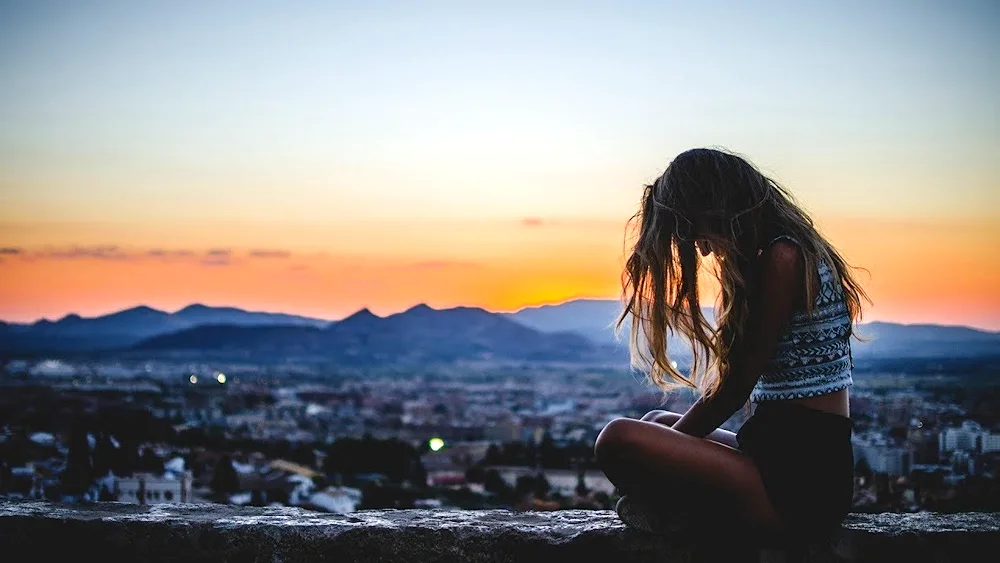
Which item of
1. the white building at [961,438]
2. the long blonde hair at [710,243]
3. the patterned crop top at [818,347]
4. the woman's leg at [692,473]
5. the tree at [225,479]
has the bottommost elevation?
the tree at [225,479]

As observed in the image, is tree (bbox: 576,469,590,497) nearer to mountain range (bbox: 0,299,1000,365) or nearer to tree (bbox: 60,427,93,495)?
tree (bbox: 60,427,93,495)

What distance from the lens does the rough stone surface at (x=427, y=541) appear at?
7.54ft

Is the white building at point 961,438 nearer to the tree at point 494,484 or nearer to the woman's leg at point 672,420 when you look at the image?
the tree at point 494,484

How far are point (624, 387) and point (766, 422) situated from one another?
4979 cm

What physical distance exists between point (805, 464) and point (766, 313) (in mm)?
375

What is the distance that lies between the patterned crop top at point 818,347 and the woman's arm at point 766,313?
0.04 metres

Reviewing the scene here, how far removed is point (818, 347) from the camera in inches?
91.0

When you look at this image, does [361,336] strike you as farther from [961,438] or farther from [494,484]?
[961,438]

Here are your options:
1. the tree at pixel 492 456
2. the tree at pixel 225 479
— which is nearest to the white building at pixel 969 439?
the tree at pixel 225 479

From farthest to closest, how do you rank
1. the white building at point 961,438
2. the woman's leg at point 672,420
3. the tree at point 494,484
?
the tree at point 494,484, the white building at point 961,438, the woman's leg at point 672,420

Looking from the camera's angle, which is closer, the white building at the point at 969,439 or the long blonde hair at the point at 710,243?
the long blonde hair at the point at 710,243

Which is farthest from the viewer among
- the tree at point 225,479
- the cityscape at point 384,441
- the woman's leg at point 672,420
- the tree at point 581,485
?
the tree at point 225,479

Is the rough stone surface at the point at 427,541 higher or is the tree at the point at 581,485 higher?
the rough stone surface at the point at 427,541

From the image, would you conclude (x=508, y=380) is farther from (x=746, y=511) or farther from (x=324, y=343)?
(x=746, y=511)
